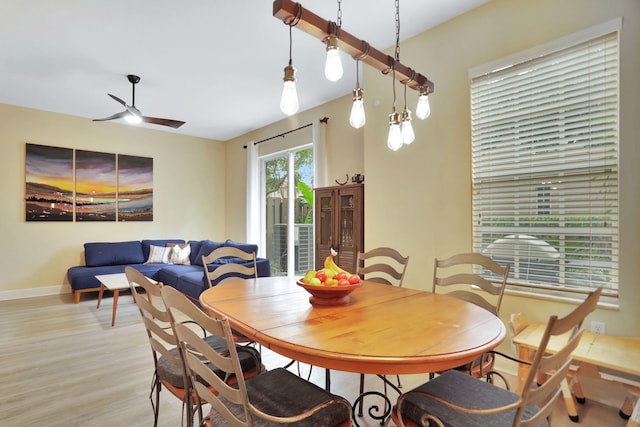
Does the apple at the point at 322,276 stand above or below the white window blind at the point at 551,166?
below

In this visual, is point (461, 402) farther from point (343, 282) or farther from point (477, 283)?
point (477, 283)

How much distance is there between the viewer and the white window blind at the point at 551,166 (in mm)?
2143

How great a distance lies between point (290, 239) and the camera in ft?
18.4

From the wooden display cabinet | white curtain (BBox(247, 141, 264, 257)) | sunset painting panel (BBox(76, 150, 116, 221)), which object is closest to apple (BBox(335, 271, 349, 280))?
the wooden display cabinet

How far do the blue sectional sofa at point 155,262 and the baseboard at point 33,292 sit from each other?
0.99 ft

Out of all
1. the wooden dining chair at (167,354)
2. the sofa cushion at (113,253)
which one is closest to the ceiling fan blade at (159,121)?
the sofa cushion at (113,253)

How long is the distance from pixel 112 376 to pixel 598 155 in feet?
12.5

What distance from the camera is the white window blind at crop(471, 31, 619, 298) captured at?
214cm

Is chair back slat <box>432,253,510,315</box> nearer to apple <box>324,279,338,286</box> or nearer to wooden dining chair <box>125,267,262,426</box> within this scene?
apple <box>324,279,338,286</box>

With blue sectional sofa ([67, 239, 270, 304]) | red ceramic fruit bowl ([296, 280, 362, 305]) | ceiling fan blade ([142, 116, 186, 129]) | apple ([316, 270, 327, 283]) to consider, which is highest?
ceiling fan blade ([142, 116, 186, 129])

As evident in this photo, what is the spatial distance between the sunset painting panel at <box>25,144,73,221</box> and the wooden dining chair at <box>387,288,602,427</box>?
6103mm

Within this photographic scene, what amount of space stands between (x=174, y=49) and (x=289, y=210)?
9.75 ft

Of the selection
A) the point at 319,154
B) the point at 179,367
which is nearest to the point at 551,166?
the point at 179,367

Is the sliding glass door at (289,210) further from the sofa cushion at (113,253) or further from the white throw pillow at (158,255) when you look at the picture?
the sofa cushion at (113,253)
